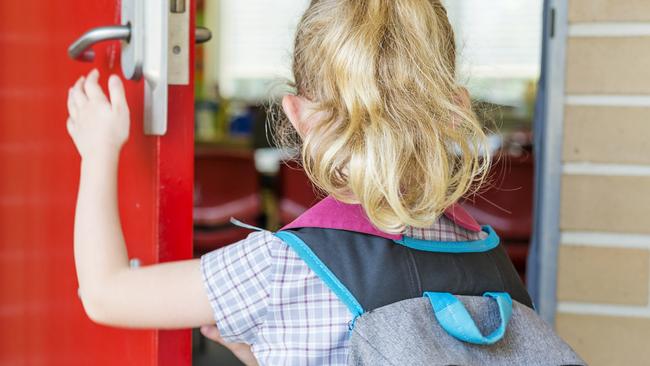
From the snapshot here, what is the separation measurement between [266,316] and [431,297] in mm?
205

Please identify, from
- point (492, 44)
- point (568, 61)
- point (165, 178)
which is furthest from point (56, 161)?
point (492, 44)

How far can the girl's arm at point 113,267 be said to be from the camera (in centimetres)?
111

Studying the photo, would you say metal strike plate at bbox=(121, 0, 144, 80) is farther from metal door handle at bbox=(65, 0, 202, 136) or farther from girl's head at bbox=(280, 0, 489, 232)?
girl's head at bbox=(280, 0, 489, 232)

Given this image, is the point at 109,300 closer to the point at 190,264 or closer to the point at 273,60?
the point at 190,264

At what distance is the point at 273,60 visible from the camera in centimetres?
813

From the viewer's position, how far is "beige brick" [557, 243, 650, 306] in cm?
182

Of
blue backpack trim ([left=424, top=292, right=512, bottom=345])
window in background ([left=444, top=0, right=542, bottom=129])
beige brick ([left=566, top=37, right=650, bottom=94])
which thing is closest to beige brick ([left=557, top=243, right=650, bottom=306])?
beige brick ([left=566, top=37, right=650, bottom=94])

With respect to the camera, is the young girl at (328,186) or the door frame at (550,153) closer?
the young girl at (328,186)

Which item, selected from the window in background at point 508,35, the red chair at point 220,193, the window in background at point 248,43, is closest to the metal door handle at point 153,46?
the red chair at point 220,193

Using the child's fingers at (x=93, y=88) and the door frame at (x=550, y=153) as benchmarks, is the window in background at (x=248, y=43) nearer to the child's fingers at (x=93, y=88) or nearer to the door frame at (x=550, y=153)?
the door frame at (x=550, y=153)

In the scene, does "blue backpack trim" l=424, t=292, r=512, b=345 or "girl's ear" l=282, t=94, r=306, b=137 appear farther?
"girl's ear" l=282, t=94, r=306, b=137

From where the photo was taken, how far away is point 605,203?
1.83 m

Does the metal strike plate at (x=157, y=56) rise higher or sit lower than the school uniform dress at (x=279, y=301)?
higher

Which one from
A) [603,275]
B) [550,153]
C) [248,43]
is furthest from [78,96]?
[248,43]
